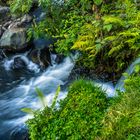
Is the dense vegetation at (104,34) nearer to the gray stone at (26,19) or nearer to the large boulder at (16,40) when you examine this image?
the large boulder at (16,40)

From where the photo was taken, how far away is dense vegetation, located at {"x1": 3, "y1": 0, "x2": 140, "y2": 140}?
16.2 feet

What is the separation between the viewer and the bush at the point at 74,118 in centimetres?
504

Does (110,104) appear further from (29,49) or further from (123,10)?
(29,49)

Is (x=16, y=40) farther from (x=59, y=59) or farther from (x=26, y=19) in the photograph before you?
(x=59, y=59)

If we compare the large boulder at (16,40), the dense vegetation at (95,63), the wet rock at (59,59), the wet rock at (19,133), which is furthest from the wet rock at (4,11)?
the wet rock at (19,133)

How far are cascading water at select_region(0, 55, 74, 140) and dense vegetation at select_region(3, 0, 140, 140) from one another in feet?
2.92

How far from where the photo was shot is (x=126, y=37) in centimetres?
721

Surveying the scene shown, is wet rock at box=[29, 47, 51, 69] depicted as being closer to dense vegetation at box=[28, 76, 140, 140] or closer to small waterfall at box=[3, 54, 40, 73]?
small waterfall at box=[3, 54, 40, 73]

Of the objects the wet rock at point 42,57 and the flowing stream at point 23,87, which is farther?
the wet rock at point 42,57

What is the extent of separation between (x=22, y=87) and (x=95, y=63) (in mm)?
2291

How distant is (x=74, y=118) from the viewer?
17.3 feet

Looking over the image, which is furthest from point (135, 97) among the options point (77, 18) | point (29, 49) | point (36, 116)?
point (29, 49)

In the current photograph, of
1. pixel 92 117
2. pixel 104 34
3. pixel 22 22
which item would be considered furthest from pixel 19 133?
pixel 22 22

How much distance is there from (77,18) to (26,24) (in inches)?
130
